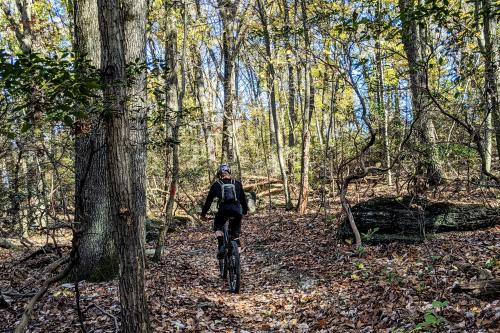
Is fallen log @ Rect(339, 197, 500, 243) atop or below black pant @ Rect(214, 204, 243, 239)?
below

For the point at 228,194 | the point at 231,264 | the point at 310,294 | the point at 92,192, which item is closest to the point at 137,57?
the point at 92,192

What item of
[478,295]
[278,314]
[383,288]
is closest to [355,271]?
[383,288]

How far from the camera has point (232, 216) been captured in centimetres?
782

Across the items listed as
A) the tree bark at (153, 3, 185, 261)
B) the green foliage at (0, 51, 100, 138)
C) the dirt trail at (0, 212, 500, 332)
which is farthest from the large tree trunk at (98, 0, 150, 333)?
the tree bark at (153, 3, 185, 261)

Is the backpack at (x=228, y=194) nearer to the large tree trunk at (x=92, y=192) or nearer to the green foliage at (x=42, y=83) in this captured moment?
the large tree trunk at (x=92, y=192)

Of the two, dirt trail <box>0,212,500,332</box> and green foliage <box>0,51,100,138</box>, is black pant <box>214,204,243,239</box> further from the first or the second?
green foliage <box>0,51,100,138</box>

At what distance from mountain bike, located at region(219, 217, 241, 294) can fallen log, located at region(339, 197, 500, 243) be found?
2.96m

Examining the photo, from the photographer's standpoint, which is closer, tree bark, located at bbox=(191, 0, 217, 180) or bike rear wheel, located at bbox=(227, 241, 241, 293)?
bike rear wheel, located at bbox=(227, 241, 241, 293)

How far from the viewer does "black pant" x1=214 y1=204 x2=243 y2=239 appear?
7.76 m

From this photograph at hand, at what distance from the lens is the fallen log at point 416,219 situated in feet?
28.3

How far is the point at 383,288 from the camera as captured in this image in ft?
19.9

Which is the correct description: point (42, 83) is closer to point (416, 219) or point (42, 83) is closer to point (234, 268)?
point (234, 268)

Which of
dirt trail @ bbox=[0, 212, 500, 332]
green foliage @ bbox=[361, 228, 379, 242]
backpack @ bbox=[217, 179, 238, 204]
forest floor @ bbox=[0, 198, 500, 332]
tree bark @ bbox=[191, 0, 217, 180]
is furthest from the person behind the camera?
tree bark @ bbox=[191, 0, 217, 180]

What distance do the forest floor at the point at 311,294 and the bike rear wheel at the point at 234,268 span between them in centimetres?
16
